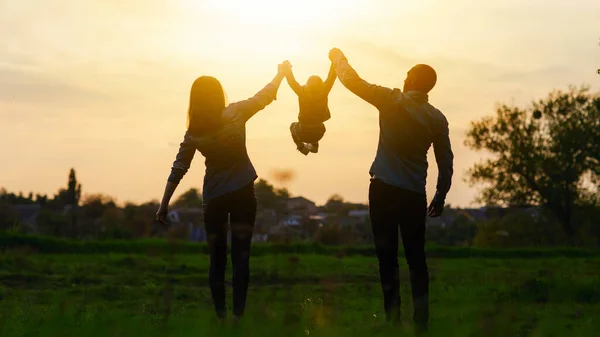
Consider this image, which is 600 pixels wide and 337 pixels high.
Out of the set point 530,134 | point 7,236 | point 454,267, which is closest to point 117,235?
point 7,236

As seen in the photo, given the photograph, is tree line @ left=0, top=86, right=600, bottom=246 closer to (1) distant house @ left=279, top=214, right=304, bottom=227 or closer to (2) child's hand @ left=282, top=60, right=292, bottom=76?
(1) distant house @ left=279, top=214, right=304, bottom=227

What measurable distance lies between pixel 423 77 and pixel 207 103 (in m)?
1.75

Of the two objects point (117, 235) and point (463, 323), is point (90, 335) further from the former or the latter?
point (117, 235)

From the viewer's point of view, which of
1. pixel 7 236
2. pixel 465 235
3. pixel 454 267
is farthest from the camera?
pixel 465 235

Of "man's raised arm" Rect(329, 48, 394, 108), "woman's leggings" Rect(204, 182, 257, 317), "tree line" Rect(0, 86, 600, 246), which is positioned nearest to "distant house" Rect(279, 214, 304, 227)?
"woman's leggings" Rect(204, 182, 257, 317)

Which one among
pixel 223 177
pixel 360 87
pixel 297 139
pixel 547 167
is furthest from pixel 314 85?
pixel 547 167

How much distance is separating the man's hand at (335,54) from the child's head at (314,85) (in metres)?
0.69

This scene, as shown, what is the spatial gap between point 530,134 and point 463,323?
171 ft

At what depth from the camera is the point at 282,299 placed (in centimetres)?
526

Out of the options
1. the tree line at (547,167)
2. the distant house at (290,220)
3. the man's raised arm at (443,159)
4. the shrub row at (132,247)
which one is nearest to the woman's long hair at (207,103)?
the man's raised arm at (443,159)

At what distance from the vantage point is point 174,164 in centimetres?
749

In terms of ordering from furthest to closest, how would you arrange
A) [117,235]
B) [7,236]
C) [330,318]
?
1. [117,235]
2. [7,236]
3. [330,318]

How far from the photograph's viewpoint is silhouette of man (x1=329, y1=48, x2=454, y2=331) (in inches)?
269

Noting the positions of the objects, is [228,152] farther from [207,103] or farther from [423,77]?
[423,77]
